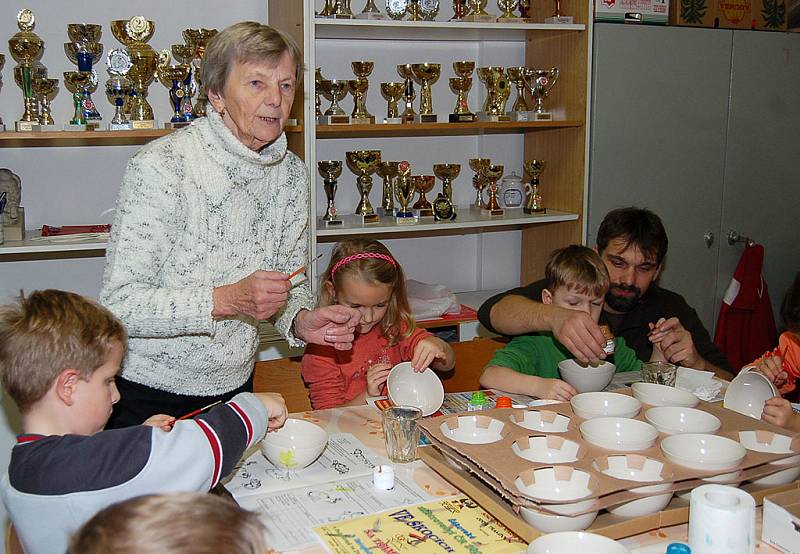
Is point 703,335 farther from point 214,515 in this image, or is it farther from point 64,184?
point 64,184

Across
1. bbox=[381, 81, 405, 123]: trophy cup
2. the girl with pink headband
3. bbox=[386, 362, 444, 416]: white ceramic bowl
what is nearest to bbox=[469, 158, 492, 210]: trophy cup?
bbox=[381, 81, 405, 123]: trophy cup

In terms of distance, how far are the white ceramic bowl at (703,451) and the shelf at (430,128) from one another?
1860 millimetres

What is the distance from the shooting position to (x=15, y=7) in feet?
9.35

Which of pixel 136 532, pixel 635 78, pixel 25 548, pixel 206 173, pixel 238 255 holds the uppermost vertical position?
pixel 635 78

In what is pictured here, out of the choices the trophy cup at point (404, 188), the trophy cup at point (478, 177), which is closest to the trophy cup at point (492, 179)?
the trophy cup at point (478, 177)

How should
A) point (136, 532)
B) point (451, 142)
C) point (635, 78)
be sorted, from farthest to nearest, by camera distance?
1. point (451, 142)
2. point (635, 78)
3. point (136, 532)

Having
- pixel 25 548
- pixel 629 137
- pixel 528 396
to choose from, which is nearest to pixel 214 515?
pixel 25 548

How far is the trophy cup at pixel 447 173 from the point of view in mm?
3371

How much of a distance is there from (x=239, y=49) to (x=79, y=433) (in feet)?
2.81

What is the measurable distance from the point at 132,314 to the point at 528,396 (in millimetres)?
918

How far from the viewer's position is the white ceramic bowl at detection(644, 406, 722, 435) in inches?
60.9

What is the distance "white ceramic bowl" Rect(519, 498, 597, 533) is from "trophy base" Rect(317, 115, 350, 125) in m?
2.03

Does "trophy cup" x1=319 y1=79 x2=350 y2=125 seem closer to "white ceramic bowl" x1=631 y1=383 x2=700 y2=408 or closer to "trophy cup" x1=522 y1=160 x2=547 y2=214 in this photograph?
"trophy cup" x1=522 y1=160 x2=547 y2=214

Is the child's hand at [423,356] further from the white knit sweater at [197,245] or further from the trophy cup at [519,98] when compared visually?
the trophy cup at [519,98]
